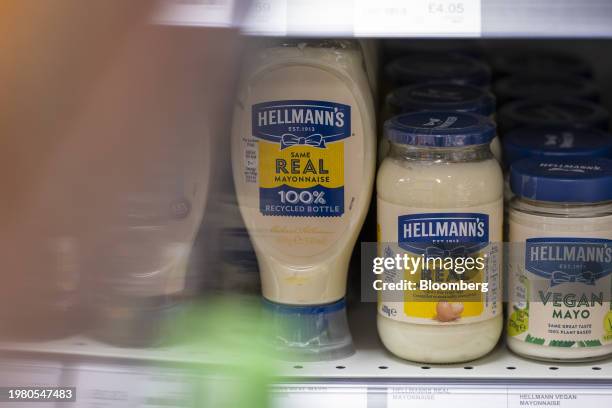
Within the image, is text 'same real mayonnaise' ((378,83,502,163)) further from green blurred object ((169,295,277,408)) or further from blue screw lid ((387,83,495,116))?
green blurred object ((169,295,277,408))

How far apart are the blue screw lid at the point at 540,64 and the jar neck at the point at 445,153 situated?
2.19 feet

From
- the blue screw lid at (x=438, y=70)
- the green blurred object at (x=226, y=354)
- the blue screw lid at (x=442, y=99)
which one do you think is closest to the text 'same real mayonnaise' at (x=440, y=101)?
the blue screw lid at (x=442, y=99)

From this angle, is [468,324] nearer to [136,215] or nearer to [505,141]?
[505,141]

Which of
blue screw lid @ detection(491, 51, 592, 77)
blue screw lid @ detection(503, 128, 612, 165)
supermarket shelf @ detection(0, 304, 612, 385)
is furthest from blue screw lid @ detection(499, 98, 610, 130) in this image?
supermarket shelf @ detection(0, 304, 612, 385)

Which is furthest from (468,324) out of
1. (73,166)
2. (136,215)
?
(73,166)

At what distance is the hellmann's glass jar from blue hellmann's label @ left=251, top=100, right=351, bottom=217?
0.76 ft

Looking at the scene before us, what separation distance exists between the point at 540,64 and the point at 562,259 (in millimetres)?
778

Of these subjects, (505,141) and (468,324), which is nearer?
(468,324)

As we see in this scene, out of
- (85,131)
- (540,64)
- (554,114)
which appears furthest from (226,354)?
(540,64)

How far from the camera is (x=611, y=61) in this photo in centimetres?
186

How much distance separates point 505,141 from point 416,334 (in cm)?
36

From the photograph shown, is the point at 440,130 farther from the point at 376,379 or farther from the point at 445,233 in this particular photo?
the point at 376,379

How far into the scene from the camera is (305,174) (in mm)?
1163

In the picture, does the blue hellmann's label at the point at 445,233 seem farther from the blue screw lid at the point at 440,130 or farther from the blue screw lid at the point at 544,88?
the blue screw lid at the point at 544,88
